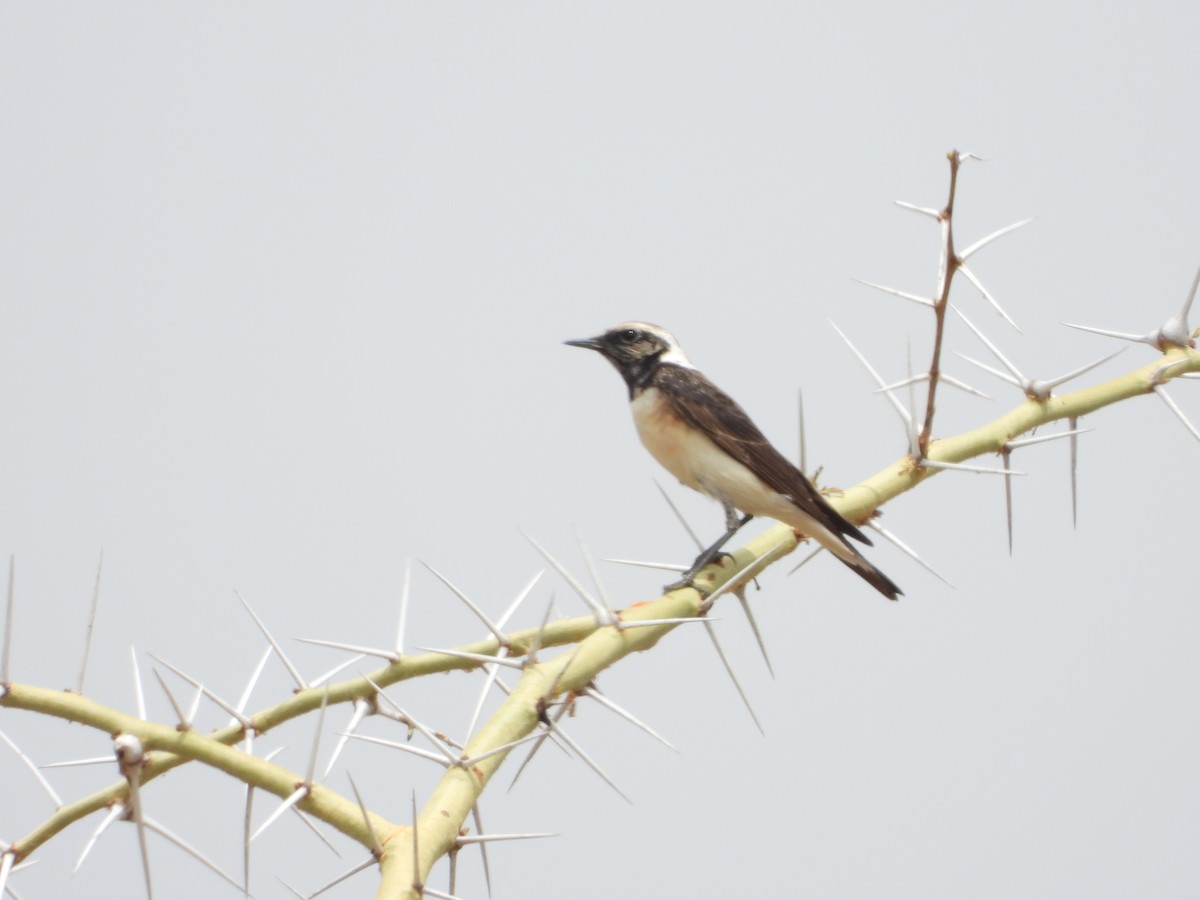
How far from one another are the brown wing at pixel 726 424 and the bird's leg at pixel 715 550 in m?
0.23

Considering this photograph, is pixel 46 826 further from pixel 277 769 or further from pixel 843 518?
pixel 843 518

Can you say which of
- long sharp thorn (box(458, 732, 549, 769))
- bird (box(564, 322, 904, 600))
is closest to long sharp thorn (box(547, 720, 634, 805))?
long sharp thorn (box(458, 732, 549, 769))

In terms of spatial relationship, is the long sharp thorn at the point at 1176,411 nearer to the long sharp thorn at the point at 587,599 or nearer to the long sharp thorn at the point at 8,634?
the long sharp thorn at the point at 587,599

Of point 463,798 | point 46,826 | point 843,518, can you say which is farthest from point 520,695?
point 843,518

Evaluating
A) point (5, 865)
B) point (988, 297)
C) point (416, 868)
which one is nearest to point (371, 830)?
point (416, 868)

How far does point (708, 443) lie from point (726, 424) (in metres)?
0.09

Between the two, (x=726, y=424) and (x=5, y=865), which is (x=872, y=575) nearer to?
(x=726, y=424)

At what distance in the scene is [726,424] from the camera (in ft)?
15.3

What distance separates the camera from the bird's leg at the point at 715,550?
3.68 m

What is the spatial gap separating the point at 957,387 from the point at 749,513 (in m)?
1.18

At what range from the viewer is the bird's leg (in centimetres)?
368

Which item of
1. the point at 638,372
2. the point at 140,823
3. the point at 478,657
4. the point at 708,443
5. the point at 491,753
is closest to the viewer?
the point at 140,823

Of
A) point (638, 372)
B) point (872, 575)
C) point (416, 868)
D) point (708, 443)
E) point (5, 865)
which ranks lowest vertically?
point (5, 865)

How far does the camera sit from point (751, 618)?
323cm
